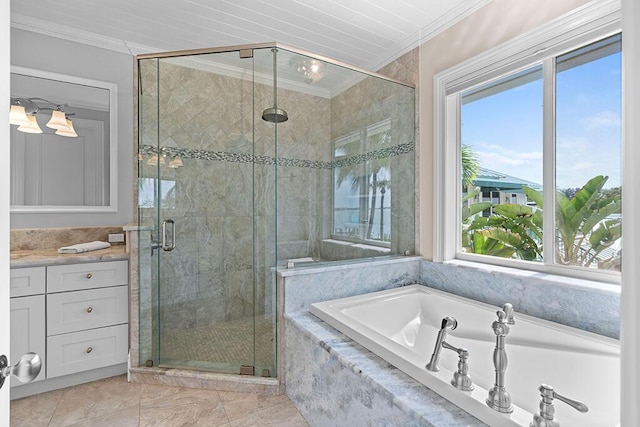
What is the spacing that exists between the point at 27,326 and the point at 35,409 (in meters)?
0.46

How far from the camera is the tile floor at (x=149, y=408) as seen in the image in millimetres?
1749

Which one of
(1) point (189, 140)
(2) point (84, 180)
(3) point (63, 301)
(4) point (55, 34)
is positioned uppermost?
(4) point (55, 34)

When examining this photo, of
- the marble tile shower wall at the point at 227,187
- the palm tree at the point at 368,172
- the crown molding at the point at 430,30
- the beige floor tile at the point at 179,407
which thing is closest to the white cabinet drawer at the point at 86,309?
the marble tile shower wall at the point at 227,187

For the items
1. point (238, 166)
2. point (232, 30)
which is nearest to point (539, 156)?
point (238, 166)

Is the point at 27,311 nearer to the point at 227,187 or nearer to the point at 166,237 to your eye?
the point at 166,237

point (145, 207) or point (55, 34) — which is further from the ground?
point (55, 34)

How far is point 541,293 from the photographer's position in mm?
1814

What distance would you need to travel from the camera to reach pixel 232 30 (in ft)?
8.25

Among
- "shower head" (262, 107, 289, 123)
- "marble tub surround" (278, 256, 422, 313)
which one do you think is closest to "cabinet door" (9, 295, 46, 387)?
"marble tub surround" (278, 256, 422, 313)

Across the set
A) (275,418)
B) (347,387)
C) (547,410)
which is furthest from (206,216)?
(547,410)

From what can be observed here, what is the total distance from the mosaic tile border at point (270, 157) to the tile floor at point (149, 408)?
148 centimetres

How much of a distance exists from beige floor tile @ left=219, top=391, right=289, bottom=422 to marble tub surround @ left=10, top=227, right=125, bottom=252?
56.9 inches

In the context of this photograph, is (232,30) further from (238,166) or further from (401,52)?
(401,52)

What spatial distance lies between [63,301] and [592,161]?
313 cm
